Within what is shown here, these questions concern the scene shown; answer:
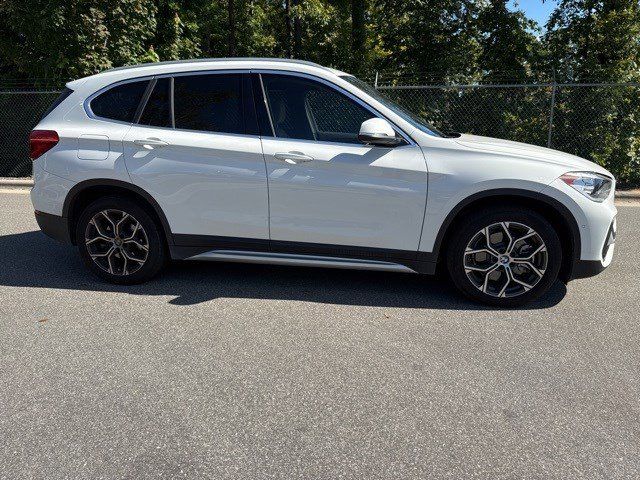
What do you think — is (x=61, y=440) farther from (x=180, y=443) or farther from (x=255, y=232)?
(x=255, y=232)

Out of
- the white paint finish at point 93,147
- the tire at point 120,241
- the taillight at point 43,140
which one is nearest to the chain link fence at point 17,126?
the taillight at point 43,140

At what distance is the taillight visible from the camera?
4.77 m

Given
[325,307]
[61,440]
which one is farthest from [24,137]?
[61,440]

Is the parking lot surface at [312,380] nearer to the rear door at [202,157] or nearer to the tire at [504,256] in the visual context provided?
the tire at [504,256]

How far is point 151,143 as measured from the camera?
4566mm

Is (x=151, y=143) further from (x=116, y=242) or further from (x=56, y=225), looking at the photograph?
(x=56, y=225)

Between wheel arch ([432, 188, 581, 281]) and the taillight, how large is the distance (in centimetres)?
326

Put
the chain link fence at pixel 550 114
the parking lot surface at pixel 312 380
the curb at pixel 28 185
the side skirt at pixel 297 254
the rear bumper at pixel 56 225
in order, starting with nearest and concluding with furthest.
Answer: the parking lot surface at pixel 312 380, the side skirt at pixel 297 254, the rear bumper at pixel 56 225, the curb at pixel 28 185, the chain link fence at pixel 550 114

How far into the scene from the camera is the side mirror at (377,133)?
4.14m

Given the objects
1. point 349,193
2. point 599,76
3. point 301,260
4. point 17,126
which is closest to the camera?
point 349,193

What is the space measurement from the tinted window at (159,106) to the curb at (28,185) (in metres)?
7.47

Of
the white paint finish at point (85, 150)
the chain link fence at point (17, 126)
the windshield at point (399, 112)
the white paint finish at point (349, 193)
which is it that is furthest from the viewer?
the chain link fence at point (17, 126)

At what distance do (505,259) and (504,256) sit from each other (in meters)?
0.03

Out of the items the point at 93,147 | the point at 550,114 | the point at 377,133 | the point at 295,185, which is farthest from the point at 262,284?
the point at 550,114
